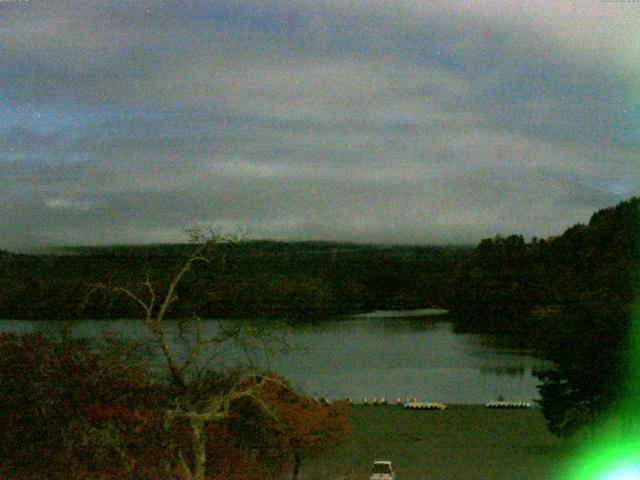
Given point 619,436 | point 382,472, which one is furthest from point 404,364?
point 382,472

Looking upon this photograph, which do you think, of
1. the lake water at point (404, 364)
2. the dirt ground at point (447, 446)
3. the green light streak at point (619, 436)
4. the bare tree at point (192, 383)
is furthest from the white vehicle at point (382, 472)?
the lake water at point (404, 364)

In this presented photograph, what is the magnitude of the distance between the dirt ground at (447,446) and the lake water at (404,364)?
18.5 ft

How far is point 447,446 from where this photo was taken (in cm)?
2553

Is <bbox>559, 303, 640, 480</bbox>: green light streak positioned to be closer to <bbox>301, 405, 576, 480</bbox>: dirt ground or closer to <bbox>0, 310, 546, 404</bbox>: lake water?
<bbox>301, 405, 576, 480</bbox>: dirt ground

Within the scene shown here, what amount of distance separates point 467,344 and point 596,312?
68.3m

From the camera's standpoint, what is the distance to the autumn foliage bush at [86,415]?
36.1 feet

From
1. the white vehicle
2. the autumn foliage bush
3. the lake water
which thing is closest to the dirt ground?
the white vehicle

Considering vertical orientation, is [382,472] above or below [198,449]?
below

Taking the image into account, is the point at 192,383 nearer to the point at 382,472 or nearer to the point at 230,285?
the point at 382,472

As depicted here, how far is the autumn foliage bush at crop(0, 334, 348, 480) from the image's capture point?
36.1ft

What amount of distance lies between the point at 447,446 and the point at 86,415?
16.3 m

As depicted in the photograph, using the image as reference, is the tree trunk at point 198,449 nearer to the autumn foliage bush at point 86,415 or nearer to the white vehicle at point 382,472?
the autumn foliage bush at point 86,415

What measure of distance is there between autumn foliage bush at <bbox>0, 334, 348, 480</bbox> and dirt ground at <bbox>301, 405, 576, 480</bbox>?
482 centimetres

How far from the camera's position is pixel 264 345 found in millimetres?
10211
